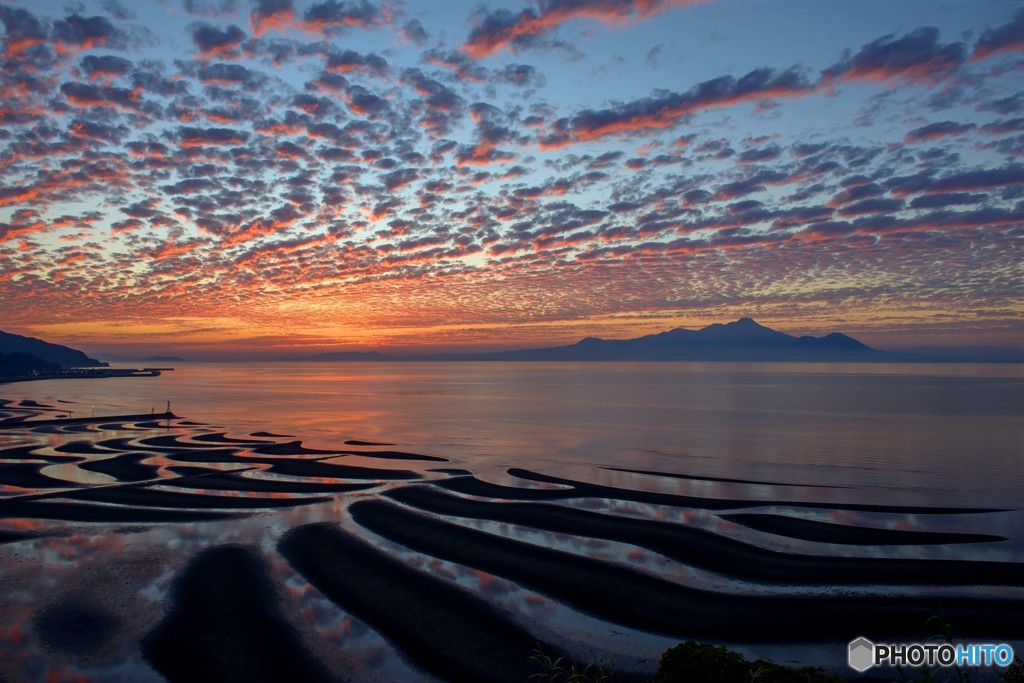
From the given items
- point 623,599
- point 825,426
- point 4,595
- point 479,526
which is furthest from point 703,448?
point 4,595

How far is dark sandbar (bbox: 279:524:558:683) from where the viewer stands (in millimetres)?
15562

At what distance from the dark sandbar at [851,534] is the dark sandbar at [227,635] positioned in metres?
21.3

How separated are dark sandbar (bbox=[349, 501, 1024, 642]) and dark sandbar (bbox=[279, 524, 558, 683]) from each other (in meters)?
2.71

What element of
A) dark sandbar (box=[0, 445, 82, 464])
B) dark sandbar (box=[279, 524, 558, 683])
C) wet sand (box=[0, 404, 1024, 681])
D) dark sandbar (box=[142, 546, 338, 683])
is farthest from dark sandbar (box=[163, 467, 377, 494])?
dark sandbar (box=[142, 546, 338, 683])

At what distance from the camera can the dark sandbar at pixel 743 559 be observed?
70.4ft

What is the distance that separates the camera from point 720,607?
19.0 m

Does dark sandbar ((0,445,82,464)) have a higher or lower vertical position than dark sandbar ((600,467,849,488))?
higher

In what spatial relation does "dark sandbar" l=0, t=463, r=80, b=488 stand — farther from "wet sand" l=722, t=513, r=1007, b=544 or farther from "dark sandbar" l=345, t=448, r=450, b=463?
"wet sand" l=722, t=513, r=1007, b=544

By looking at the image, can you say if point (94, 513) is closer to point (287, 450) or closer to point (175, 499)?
point (175, 499)

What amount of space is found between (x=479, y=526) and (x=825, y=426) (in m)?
57.2

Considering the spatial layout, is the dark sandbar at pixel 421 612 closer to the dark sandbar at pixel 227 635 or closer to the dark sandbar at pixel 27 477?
the dark sandbar at pixel 227 635

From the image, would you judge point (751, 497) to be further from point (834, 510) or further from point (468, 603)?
point (468, 603)

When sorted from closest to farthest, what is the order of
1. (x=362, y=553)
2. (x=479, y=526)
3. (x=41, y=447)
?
(x=362, y=553) < (x=479, y=526) < (x=41, y=447)

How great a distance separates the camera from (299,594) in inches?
779
